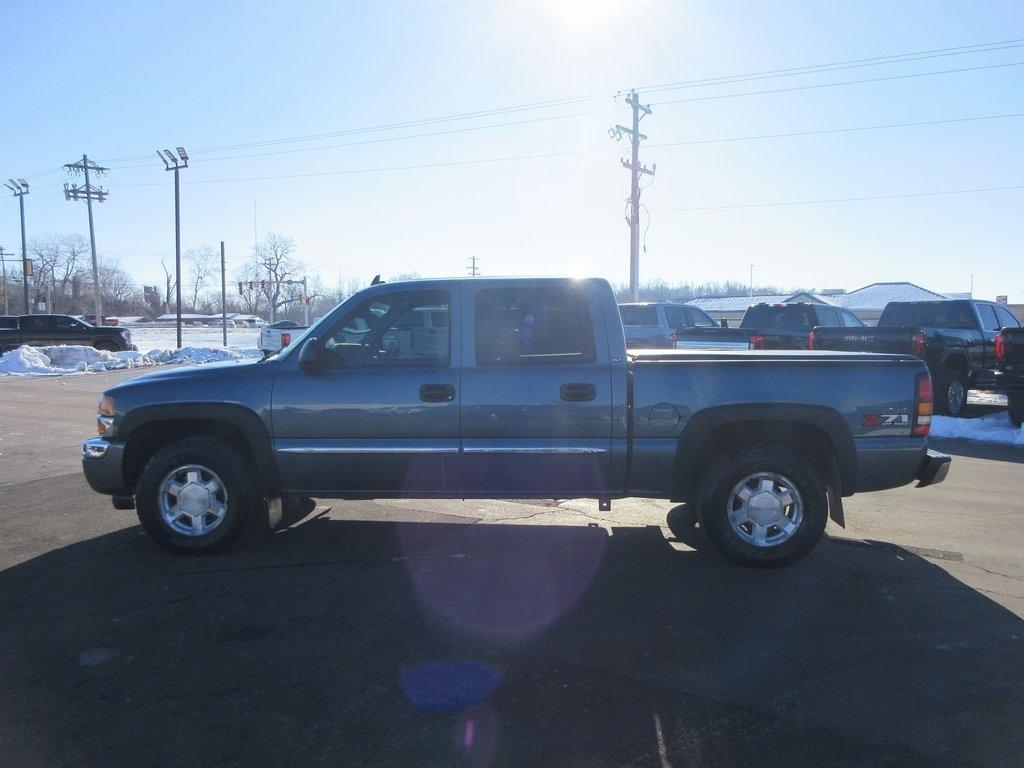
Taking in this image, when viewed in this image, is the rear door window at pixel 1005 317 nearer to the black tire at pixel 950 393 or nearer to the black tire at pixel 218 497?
the black tire at pixel 950 393

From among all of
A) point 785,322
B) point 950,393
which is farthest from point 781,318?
point 950,393

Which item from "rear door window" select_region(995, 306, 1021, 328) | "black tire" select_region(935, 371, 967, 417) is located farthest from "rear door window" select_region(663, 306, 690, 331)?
"rear door window" select_region(995, 306, 1021, 328)

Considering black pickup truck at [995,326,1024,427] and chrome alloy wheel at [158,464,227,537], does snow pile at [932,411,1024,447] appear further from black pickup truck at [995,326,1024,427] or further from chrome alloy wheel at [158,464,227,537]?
chrome alloy wheel at [158,464,227,537]

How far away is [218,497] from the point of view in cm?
562

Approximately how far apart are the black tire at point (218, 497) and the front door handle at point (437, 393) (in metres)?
1.41

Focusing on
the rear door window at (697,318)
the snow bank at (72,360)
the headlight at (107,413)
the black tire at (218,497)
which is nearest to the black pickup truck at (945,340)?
the rear door window at (697,318)

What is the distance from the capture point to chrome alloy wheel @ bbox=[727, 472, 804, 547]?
529cm

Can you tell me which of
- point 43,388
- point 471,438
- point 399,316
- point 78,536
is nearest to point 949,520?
point 471,438

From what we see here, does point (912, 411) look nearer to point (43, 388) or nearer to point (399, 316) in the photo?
point (399, 316)

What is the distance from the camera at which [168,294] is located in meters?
127

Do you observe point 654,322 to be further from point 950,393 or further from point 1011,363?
point 1011,363

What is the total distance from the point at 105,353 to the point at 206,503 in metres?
25.3

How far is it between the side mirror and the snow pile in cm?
961

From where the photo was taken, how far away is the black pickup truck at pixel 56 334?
29516 millimetres
